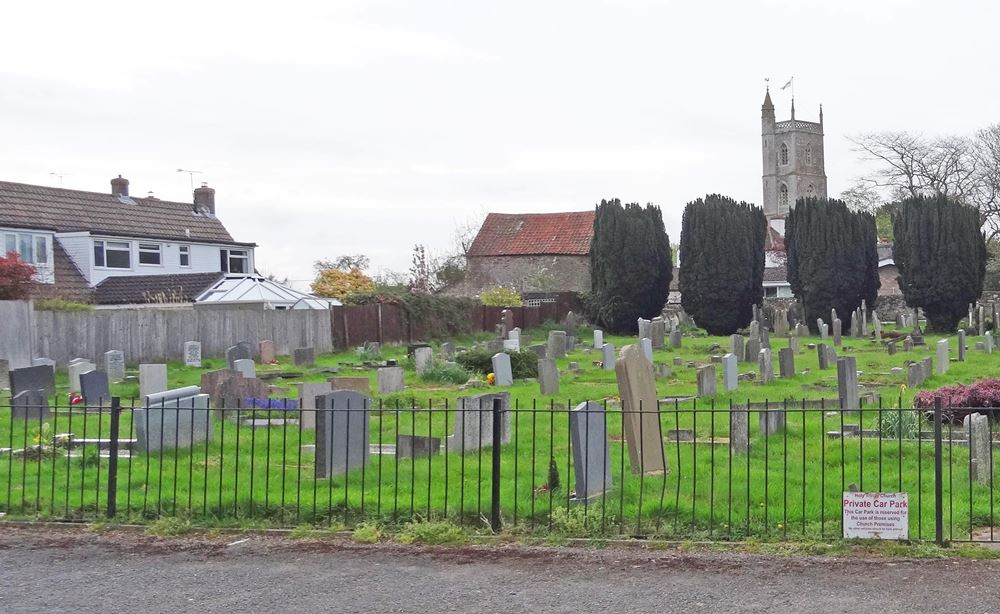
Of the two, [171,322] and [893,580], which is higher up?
[171,322]

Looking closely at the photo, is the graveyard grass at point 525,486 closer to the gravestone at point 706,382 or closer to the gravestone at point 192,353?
the gravestone at point 706,382

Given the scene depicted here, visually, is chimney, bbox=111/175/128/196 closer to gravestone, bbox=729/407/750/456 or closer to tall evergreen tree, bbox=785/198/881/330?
tall evergreen tree, bbox=785/198/881/330

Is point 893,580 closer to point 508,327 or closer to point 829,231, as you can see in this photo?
point 508,327

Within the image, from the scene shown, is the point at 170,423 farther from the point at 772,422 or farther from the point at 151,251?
the point at 151,251

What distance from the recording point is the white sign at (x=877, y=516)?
28.5 ft

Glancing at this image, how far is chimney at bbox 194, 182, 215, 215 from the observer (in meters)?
52.8

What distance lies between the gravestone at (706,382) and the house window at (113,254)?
32139 mm

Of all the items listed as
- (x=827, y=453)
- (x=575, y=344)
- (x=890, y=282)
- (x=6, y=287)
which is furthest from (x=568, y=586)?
(x=890, y=282)

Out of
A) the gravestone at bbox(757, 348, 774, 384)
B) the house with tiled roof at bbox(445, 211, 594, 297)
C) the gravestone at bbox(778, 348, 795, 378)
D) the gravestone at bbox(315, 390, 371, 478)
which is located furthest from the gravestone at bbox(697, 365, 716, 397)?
the house with tiled roof at bbox(445, 211, 594, 297)

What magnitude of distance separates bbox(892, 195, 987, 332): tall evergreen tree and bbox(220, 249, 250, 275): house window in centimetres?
2911

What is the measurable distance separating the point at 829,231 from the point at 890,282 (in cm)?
2720

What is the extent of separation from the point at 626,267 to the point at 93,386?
35.0 metres

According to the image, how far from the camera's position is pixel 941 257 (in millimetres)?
48000

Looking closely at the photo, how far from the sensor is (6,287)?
27.1m
